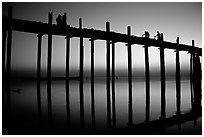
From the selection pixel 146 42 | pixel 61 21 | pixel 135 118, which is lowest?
pixel 135 118

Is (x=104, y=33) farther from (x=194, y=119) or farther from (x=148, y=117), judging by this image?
(x=194, y=119)

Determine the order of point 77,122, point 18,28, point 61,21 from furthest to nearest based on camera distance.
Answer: point 77,122, point 61,21, point 18,28

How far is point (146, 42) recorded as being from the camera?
795cm

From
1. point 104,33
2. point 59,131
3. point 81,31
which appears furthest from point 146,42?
point 59,131

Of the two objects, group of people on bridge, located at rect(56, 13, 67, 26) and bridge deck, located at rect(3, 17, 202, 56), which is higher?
group of people on bridge, located at rect(56, 13, 67, 26)

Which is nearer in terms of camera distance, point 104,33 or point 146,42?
point 104,33

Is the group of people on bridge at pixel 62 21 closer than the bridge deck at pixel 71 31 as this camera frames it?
No

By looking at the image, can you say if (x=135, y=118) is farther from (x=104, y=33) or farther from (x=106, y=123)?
(x=104, y=33)

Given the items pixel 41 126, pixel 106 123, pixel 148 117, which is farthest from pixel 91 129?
pixel 148 117

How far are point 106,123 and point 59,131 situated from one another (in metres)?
1.75

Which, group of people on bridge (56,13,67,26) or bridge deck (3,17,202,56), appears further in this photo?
group of people on bridge (56,13,67,26)

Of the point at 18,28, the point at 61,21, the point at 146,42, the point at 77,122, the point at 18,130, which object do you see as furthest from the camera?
the point at 146,42

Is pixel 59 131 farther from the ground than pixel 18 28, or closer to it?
closer to it

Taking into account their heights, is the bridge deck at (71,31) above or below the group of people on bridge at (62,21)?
below
